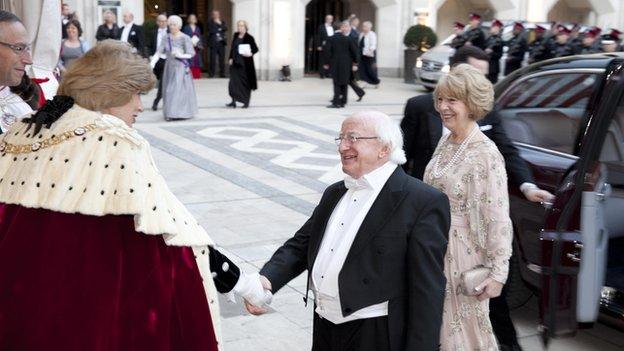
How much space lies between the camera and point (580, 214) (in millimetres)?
4320

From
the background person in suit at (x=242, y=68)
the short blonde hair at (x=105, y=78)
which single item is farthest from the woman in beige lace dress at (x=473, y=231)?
the background person in suit at (x=242, y=68)

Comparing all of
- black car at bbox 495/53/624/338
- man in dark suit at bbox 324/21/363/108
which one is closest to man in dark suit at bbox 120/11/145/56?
man in dark suit at bbox 324/21/363/108

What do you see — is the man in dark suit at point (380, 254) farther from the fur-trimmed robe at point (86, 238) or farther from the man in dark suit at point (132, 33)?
the man in dark suit at point (132, 33)

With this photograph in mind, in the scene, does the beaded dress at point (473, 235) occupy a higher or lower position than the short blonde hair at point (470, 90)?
lower

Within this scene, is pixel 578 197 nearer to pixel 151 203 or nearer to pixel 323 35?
pixel 151 203

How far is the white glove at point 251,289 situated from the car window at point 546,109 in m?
3.41

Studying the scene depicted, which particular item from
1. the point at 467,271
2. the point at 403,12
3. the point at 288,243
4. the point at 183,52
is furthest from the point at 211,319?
the point at 403,12

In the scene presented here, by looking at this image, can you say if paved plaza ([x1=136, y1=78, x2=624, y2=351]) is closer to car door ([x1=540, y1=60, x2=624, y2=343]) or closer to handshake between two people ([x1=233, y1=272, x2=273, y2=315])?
car door ([x1=540, y1=60, x2=624, y2=343])

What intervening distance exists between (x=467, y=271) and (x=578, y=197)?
0.73 meters

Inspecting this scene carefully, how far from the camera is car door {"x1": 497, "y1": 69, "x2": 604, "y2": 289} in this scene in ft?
18.0

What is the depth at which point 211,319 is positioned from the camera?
3057 millimetres

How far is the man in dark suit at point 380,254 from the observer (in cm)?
319

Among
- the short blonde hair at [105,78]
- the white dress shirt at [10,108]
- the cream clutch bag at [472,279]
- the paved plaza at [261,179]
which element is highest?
the short blonde hair at [105,78]

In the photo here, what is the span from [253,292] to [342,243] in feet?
1.24
